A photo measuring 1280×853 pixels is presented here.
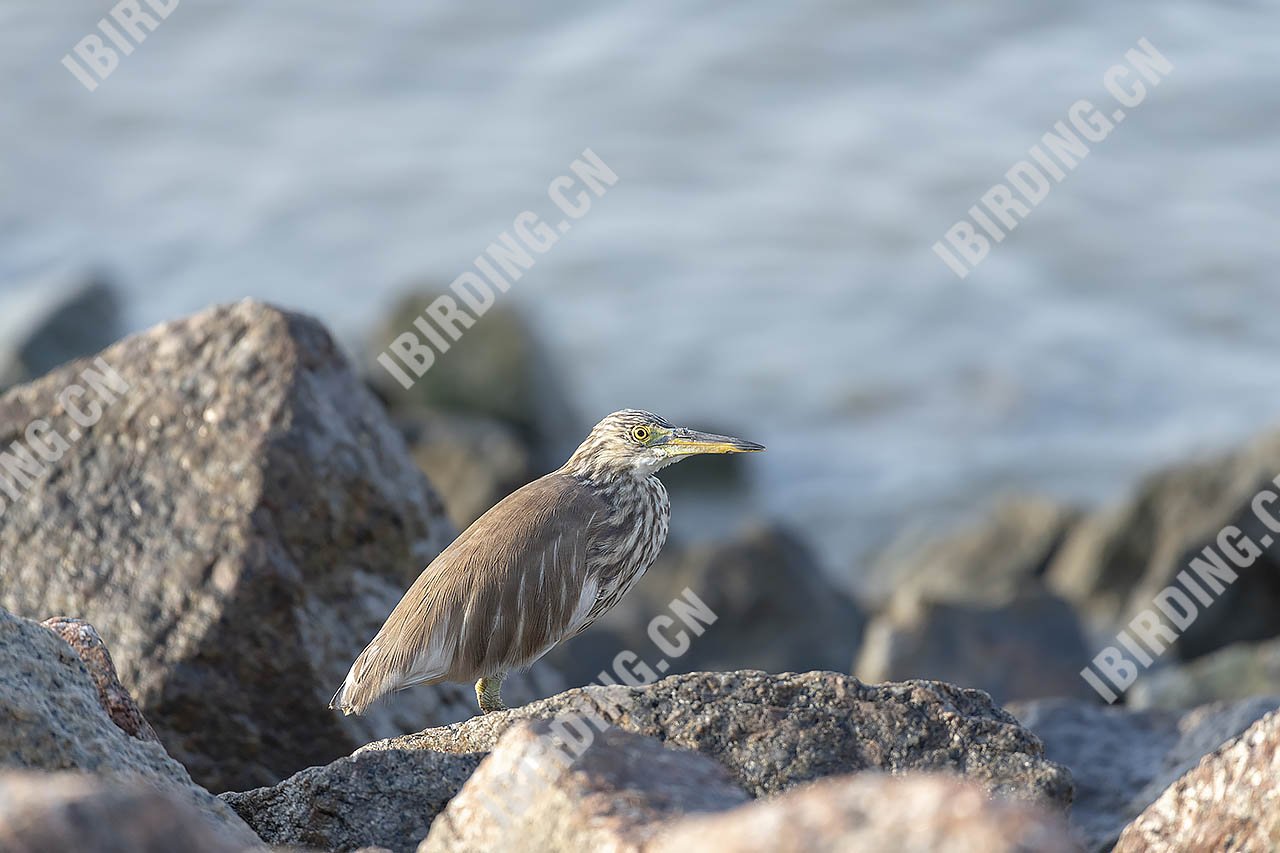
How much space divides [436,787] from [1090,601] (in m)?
12.0

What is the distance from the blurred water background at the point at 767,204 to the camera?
21031mm

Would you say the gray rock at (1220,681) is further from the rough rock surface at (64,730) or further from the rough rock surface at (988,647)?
the rough rock surface at (64,730)

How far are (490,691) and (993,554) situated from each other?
11.2 m

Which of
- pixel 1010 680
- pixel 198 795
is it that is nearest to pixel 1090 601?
pixel 1010 680

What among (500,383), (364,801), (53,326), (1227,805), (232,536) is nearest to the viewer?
(1227,805)

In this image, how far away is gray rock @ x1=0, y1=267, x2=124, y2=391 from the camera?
13.0 metres

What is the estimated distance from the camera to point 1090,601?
49.9ft

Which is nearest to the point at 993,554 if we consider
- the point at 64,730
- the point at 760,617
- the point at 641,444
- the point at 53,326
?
the point at 760,617

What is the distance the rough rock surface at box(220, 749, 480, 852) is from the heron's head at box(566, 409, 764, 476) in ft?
6.12

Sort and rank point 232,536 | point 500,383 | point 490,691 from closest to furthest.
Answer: point 490,691 → point 232,536 → point 500,383

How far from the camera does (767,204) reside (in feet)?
84.0

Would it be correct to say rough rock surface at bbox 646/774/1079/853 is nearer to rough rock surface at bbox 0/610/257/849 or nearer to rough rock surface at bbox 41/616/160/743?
rough rock surface at bbox 0/610/257/849

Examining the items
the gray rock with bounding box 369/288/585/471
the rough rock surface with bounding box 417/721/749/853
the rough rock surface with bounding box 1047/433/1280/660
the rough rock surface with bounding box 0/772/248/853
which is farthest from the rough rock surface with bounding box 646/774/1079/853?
the gray rock with bounding box 369/288/585/471

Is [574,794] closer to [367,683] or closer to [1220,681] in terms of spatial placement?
[367,683]
